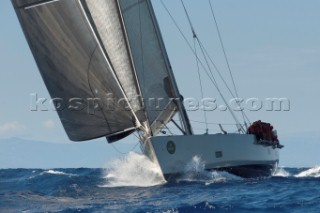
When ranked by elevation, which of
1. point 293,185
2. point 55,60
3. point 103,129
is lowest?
point 293,185

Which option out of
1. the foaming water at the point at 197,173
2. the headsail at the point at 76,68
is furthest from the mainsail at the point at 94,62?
the foaming water at the point at 197,173

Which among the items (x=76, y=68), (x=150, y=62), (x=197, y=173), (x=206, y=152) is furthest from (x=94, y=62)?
(x=197, y=173)

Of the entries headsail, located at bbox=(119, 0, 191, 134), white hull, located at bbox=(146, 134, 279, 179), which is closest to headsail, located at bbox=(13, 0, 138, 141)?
headsail, located at bbox=(119, 0, 191, 134)

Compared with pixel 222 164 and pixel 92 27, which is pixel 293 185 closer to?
pixel 222 164

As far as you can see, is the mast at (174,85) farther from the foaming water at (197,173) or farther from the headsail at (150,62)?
the foaming water at (197,173)

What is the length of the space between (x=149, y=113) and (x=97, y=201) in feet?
15.8

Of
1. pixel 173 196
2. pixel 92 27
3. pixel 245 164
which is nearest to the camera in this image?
pixel 173 196

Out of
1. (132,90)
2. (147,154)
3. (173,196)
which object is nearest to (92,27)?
(132,90)

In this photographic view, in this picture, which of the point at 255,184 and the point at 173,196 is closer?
the point at 173,196

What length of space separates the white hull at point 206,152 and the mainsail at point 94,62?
0.76m

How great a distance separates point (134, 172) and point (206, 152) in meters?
2.89

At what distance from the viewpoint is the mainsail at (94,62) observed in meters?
27.1

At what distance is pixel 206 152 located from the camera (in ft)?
92.1

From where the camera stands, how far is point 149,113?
28.3m
